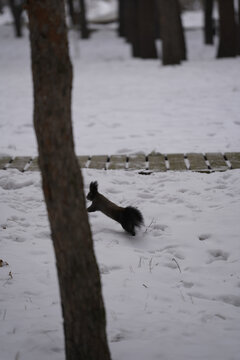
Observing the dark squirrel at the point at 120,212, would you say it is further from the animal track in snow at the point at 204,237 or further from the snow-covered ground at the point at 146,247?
the animal track in snow at the point at 204,237

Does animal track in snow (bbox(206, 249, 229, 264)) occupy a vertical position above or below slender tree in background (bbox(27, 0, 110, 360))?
below

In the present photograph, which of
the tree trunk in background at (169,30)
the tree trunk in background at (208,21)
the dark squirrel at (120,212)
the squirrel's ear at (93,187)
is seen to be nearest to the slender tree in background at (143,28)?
the tree trunk in background at (169,30)

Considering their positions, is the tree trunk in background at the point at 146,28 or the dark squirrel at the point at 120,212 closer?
the dark squirrel at the point at 120,212

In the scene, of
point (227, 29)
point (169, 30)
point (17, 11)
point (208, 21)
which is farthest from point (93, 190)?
point (17, 11)

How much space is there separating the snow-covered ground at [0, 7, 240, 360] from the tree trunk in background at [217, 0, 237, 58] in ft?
19.1

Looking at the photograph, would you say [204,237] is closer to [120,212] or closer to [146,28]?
[120,212]

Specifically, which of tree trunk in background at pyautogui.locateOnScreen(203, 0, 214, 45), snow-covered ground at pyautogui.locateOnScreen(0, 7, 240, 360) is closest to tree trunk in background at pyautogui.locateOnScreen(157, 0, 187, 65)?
snow-covered ground at pyautogui.locateOnScreen(0, 7, 240, 360)

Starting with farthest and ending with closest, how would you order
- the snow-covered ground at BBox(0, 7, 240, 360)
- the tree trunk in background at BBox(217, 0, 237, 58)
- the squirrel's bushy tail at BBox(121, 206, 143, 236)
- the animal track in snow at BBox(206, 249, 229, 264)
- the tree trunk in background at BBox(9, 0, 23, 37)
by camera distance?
1. the tree trunk in background at BBox(9, 0, 23, 37)
2. the tree trunk in background at BBox(217, 0, 237, 58)
3. the squirrel's bushy tail at BBox(121, 206, 143, 236)
4. the animal track in snow at BBox(206, 249, 229, 264)
5. the snow-covered ground at BBox(0, 7, 240, 360)

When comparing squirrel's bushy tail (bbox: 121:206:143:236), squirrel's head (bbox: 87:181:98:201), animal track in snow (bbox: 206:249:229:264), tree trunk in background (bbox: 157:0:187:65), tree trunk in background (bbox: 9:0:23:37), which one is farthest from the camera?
tree trunk in background (bbox: 9:0:23:37)

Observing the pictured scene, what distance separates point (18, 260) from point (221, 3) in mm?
12469

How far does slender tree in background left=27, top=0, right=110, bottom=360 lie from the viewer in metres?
1.96

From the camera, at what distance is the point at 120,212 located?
4121 mm

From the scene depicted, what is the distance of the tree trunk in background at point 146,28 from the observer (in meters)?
15.1

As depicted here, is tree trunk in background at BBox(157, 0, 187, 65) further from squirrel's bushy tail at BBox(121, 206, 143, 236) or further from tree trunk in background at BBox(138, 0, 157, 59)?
squirrel's bushy tail at BBox(121, 206, 143, 236)
